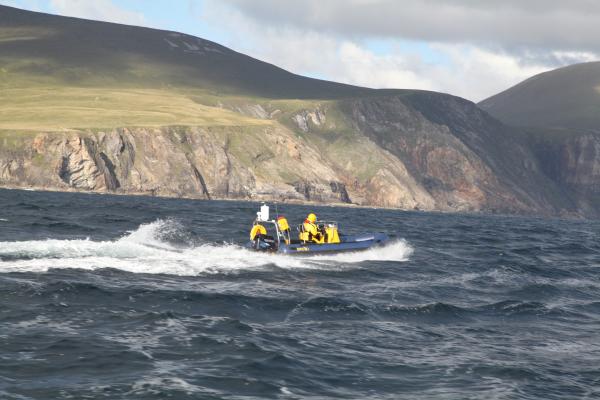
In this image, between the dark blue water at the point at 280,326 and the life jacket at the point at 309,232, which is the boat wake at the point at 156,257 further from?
the life jacket at the point at 309,232

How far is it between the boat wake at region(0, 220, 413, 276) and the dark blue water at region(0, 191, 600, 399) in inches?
4.9

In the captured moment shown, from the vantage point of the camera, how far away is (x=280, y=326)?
86.4ft

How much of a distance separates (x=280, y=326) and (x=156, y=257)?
15.0 meters

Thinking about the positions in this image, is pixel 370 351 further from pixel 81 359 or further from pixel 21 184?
pixel 21 184

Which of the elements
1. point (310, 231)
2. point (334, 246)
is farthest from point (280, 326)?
point (334, 246)

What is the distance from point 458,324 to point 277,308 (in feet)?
20.3

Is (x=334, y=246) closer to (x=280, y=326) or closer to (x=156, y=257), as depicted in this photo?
(x=156, y=257)

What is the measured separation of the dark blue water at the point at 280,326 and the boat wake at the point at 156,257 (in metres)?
0.12

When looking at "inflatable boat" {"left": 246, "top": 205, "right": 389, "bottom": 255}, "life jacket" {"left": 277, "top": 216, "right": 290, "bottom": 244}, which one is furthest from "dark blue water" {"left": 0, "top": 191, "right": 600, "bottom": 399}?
"life jacket" {"left": 277, "top": 216, "right": 290, "bottom": 244}

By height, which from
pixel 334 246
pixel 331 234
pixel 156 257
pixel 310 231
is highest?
pixel 310 231

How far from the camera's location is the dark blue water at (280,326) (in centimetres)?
1988

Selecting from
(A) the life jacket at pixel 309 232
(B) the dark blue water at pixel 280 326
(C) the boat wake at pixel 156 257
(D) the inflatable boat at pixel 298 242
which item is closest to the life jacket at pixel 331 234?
(D) the inflatable boat at pixel 298 242

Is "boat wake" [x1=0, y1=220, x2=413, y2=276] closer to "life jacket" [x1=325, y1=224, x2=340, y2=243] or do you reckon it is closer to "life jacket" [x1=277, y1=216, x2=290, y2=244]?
"life jacket" [x1=325, y1=224, x2=340, y2=243]

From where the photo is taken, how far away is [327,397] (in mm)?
18938
